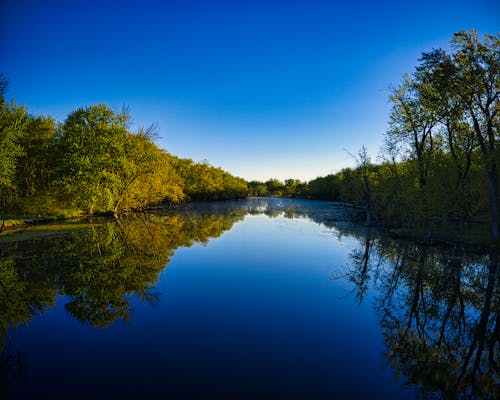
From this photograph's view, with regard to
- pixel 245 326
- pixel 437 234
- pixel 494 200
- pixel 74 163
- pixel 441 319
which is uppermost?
pixel 74 163

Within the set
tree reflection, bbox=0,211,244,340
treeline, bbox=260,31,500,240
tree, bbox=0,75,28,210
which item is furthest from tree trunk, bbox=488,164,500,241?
tree, bbox=0,75,28,210

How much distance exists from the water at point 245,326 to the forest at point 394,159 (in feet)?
30.7

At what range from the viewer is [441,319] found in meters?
9.57

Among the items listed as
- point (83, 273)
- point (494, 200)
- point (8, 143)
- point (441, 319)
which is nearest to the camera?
point (441, 319)

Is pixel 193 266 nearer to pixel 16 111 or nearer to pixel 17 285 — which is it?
pixel 17 285

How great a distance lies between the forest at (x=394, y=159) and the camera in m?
21.0

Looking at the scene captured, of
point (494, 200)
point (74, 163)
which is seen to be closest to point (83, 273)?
point (74, 163)

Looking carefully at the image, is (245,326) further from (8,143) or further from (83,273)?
(8,143)

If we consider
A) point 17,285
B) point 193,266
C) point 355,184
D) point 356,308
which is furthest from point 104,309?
point 355,184

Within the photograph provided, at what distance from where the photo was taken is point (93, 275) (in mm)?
13656

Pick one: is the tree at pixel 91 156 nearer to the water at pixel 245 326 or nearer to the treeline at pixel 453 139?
the water at pixel 245 326

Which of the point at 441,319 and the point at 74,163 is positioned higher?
the point at 74,163

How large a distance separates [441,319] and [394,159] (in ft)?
89.5

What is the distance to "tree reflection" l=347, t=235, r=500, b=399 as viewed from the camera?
6391 mm
